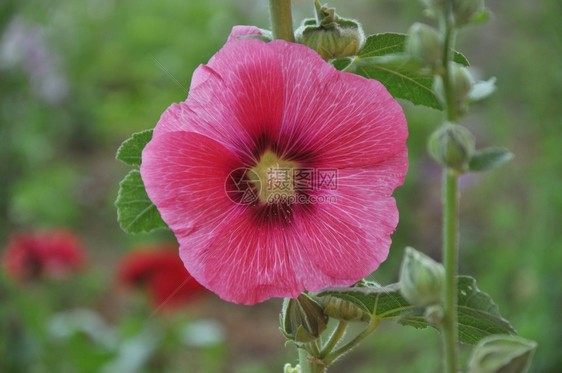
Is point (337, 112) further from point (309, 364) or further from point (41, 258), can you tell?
point (41, 258)

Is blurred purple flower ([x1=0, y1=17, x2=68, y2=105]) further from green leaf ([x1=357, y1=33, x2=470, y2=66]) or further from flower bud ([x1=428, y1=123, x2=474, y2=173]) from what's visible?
flower bud ([x1=428, y1=123, x2=474, y2=173])

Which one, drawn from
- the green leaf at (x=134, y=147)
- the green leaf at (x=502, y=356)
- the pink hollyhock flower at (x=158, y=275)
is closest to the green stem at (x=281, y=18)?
the green leaf at (x=134, y=147)

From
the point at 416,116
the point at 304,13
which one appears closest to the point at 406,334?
the point at 416,116

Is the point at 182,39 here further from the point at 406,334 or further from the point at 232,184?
the point at 232,184

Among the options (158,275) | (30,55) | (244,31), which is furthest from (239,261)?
(30,55)

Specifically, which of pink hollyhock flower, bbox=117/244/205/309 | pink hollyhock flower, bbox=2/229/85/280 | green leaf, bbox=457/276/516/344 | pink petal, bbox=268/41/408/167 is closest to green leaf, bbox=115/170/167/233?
pink petal, bbox=268/41/408/167

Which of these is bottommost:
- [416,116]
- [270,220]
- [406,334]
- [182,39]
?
[406,334]
